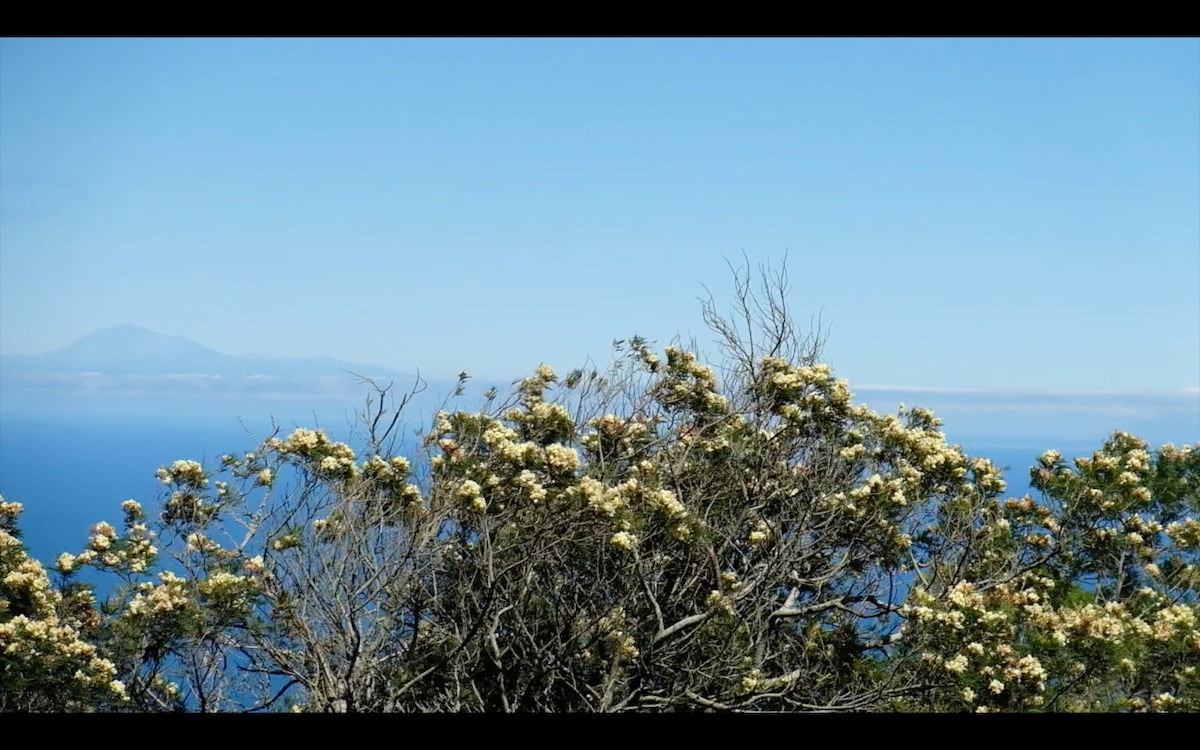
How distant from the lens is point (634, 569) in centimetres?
399

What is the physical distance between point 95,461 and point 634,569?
192ft

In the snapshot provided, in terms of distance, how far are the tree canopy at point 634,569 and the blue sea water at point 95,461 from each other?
0.09m

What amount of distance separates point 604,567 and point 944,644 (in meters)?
1.31

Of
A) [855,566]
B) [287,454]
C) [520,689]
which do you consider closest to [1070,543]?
[855,566]

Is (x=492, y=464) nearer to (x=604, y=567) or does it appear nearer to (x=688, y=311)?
(x=604, y=567)

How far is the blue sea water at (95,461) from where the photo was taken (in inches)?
160

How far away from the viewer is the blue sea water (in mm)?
4062

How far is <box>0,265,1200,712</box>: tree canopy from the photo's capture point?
12.0 ft

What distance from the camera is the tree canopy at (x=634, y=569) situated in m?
3.65

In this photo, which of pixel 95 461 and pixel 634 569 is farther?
pixel 95 461

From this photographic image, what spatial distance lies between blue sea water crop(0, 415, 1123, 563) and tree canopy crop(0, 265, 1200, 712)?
9 centimetres

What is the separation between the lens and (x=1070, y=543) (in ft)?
16.0

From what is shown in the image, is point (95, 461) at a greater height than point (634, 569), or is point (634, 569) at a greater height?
point (634, 569)
